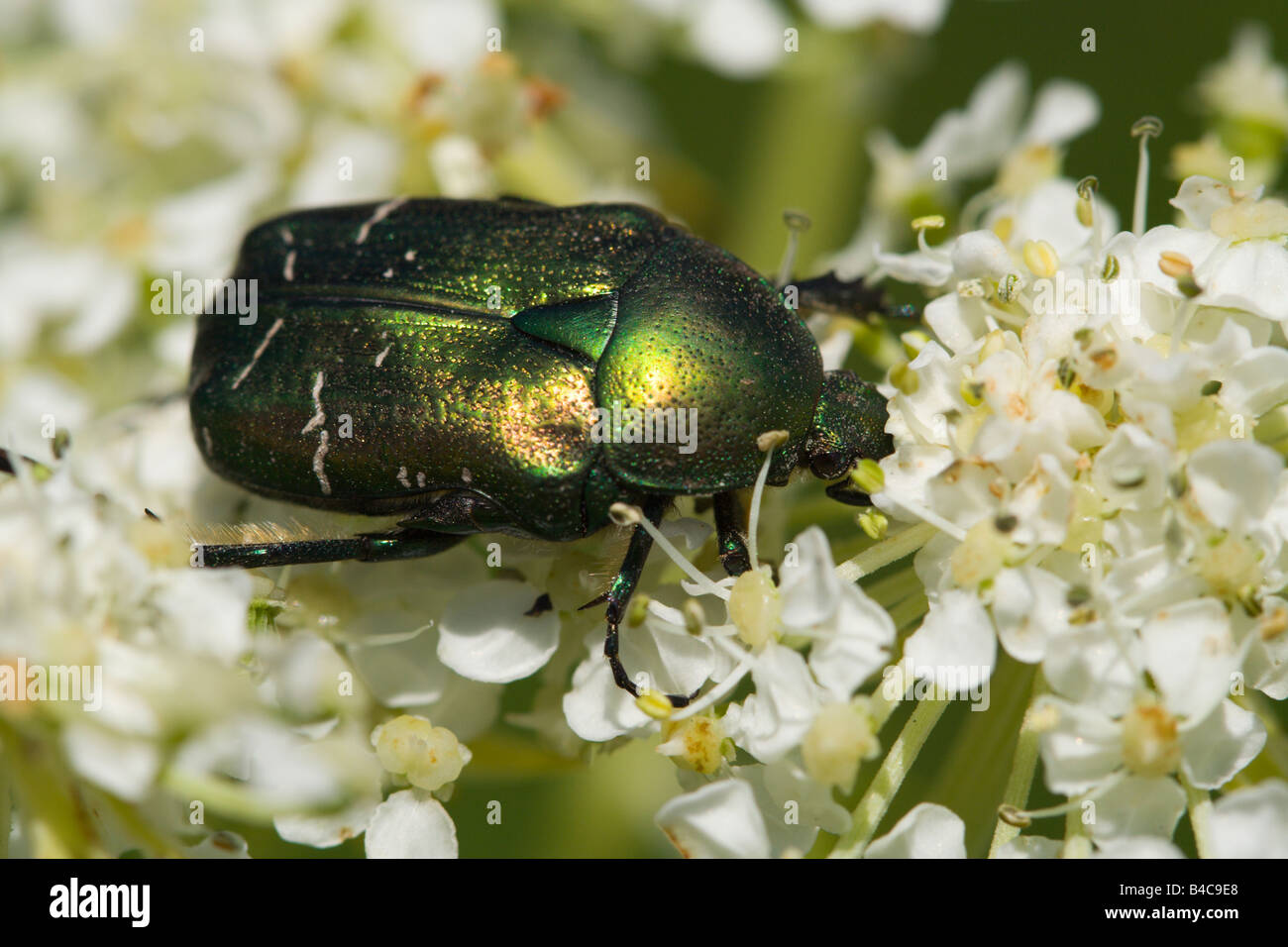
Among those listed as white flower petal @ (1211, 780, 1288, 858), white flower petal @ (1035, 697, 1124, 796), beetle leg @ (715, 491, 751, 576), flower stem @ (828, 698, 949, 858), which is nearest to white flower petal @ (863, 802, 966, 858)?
flower stem @ (828, 698, 949, 858)

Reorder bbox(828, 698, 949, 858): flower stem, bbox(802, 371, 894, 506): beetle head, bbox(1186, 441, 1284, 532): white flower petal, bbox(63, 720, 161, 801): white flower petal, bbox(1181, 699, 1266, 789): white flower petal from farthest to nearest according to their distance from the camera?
bbox(802, 371, 894, 506): beetle head, bbox(828, 698, 949, 858): flower stem, bbox(1181, 699, 1266, 789): white flower petal, bbox(1186, 441, 1284, 532): white flower petal, bbox(63, 720, 161, 801): white flower petal

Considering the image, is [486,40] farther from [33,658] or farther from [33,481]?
[33,658]

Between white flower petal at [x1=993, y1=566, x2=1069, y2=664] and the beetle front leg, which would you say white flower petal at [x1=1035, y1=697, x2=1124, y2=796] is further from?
the beetle front leg

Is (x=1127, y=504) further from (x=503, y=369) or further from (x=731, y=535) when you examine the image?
(x=503, y=369)

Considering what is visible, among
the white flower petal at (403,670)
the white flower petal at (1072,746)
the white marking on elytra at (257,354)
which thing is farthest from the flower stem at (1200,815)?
the white marking on elytra at (257,354)

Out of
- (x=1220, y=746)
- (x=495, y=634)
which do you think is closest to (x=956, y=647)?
(x=1220, y=746)

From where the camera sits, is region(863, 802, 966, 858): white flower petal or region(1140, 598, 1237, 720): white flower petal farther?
region(863, 802, 966, 858): white flower petal

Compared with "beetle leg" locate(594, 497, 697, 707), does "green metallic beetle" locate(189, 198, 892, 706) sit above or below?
above
